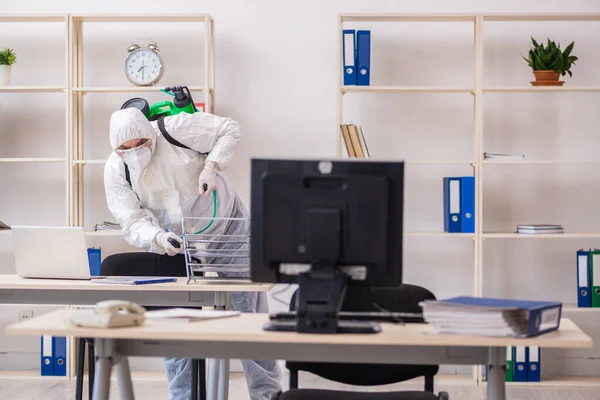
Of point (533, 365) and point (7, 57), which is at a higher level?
point (7, 57)

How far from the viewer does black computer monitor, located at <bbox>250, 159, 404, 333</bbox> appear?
2.12 meters

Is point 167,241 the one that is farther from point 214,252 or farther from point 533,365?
point 533,365

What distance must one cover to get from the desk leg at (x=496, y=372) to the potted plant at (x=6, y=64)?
3.61 metres

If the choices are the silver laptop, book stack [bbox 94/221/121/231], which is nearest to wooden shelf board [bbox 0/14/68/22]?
book stack [bbox 94/221/121/231]

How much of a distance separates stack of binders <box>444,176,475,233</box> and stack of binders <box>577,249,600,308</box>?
61cm

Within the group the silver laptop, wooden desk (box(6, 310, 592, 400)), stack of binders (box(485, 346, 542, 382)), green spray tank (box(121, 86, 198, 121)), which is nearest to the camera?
wooden desk (box(6, 310, 592, 400))

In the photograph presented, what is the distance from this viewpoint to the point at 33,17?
4762 millimetres

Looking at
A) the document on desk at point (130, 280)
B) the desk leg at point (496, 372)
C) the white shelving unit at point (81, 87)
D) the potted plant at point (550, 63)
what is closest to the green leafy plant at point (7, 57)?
the white shelving unit at point (81, 87)

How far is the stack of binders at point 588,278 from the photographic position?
15.0 ft

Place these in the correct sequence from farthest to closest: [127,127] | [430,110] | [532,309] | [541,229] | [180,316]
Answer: [430,110] < [541,229] < [127,127] < [180,316] < [532,309]

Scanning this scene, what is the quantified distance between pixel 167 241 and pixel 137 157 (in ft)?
1.43

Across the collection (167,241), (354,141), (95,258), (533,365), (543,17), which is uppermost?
(543,17)

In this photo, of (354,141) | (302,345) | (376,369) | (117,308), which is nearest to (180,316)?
(117,308)

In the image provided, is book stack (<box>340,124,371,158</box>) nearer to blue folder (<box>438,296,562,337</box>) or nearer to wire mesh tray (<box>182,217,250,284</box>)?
wire mesh tray (<box>182,217,250,284</box>)
